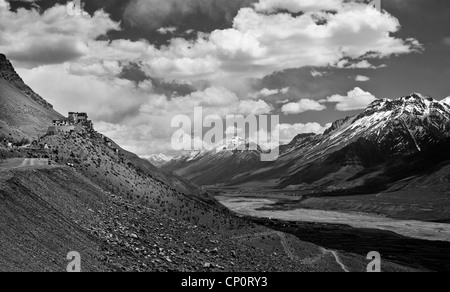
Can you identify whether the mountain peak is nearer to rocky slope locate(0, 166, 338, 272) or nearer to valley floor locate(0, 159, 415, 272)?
valley floor locate(0, 159, 415, 272)

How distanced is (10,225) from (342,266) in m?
57.5

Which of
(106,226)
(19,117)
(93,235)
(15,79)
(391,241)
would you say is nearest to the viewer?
(93,235)

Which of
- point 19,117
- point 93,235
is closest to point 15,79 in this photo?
point 19,117

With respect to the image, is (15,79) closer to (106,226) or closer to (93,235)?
(106,226)

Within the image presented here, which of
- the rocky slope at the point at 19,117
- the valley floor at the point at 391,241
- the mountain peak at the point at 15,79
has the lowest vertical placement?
the valley floor at the point at 391,241

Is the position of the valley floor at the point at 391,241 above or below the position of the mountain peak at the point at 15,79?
below

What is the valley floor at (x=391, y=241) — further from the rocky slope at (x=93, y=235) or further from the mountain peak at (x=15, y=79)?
the mountain peak at (x=15, y=79)

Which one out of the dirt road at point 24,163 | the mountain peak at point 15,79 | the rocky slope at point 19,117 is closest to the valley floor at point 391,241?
the dirt road at point 24,163

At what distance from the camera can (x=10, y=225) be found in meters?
40.8

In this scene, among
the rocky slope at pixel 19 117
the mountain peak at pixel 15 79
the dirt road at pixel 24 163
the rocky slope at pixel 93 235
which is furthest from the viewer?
the mountain peak at pixel 15 79

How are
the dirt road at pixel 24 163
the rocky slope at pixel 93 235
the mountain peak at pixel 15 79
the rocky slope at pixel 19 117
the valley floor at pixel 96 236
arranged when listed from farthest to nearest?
the mountain peak at pixel 15 79, the rocky slope at pixel 19 117, the dirt road at pixel 24 163, the valley floor at pixel 96 236, the rocky slope at pixel 93 235

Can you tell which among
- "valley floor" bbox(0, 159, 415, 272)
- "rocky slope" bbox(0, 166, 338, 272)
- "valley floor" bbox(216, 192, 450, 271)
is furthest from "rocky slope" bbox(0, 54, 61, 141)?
"valley floor" bbox(216, 192, 450, 271)
